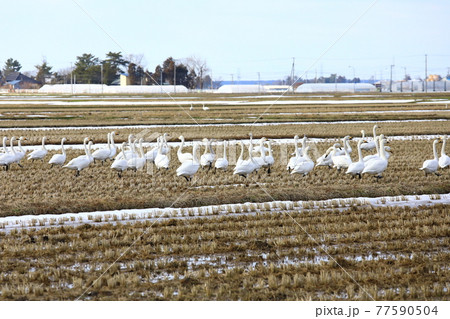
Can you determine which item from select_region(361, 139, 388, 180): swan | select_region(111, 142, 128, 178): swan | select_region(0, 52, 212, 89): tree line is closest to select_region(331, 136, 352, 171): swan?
select_region(361, 139, 388, 180): swan

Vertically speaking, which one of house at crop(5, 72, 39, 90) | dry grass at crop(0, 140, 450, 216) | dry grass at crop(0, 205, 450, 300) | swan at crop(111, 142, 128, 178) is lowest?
dry grass at crop(0, 205, 450, 300)

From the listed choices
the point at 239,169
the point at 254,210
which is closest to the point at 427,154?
the point at 239,169

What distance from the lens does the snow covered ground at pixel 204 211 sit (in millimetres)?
11289

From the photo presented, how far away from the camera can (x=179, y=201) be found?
12844 mm

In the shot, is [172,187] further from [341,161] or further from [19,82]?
[19,82]

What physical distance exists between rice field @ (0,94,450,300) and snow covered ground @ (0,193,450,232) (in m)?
0.03

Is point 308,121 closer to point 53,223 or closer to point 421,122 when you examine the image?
point 421,122

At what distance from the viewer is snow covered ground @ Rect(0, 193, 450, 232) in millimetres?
11289

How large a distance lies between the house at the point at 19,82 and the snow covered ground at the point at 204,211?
→ 11188 centimetres

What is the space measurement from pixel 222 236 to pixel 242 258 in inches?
51.2

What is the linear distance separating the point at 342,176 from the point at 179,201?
17.4 ft

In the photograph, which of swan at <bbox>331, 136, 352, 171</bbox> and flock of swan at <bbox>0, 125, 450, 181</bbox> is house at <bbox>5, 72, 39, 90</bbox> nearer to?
flock of swan at <bbox>0, 125, 450, 181</bbox>

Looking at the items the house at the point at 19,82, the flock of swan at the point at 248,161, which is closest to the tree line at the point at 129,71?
the house at the point at 19,82
